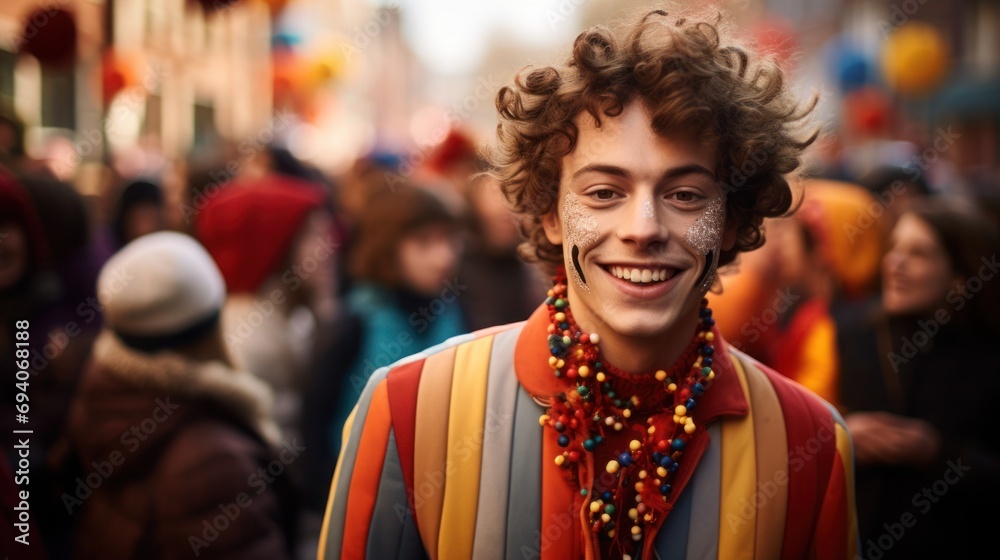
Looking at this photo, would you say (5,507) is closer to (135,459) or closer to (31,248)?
(135,459)

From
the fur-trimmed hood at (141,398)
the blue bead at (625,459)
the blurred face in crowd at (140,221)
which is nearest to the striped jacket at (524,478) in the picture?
the blue bead at (625,459)

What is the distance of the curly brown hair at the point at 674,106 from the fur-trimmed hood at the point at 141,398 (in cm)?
124

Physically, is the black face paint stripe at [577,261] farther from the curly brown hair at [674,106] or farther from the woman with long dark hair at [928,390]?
the woman with long dark hair at [928,390]

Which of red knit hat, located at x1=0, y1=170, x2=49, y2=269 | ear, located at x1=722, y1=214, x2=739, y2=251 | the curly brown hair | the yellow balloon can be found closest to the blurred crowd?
red knit hat, located at x1=0, y1=170, x2=49, y2=269

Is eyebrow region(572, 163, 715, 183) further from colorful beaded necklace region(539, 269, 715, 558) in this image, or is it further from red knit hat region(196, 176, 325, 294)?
red knit hat region(196, 176, 325, 294)

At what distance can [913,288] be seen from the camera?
11.5ft

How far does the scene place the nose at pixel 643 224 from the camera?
1.82m

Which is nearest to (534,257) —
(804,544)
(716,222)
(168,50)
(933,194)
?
(716,222)

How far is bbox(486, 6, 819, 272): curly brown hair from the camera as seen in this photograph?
1857 millimetres

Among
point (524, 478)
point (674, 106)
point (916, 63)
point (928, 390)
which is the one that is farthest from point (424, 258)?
point (916, 63)

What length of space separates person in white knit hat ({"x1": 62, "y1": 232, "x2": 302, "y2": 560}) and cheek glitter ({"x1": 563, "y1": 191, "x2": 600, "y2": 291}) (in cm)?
136

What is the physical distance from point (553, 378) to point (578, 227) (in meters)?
0.35

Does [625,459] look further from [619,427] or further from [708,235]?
[708,235]

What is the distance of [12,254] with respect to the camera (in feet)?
9.73
